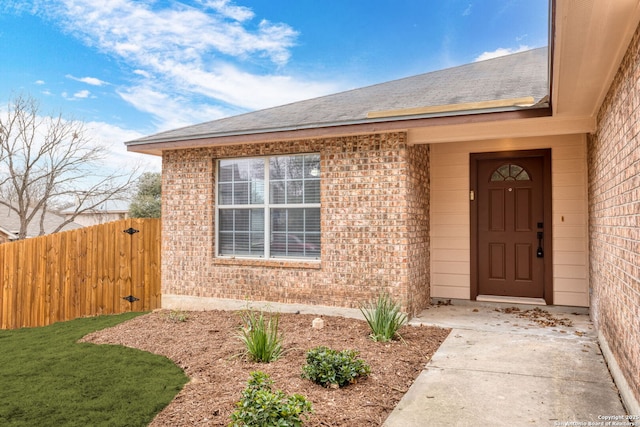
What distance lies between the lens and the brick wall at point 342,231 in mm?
6008

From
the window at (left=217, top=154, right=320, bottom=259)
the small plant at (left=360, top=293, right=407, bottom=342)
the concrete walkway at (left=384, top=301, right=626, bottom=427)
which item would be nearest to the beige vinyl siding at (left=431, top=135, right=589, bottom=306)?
the concrete walkway at (left=384, top=301, right=626, bottom=427)

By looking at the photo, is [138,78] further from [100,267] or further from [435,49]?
[100,267]

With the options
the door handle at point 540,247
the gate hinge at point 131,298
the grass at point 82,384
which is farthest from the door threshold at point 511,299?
the gate hinge at point 131,298

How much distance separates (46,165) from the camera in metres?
19.2

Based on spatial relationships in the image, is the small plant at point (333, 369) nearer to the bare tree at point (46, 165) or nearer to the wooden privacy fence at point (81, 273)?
the wooden privacy fence at point (81, 273)

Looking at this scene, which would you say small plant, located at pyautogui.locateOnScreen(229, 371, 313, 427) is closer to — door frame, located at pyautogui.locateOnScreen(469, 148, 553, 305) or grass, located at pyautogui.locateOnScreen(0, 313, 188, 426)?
grass, located at pyautogui.locateOnScreen(0, 313, 188, 426)

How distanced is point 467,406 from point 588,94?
3.19m

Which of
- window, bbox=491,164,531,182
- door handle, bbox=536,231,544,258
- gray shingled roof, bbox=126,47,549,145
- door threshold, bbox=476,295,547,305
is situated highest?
gray shingled roof, bbox=126,47,549,145

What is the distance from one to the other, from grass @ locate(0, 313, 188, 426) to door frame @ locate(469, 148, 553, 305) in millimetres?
4750

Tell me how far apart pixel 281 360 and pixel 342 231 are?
7.76 feet

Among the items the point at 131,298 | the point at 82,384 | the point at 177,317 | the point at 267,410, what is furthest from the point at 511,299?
the point at 131,298

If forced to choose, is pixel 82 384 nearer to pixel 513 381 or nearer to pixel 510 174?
pixel 513 381

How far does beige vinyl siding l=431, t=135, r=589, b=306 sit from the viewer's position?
645 centimetres

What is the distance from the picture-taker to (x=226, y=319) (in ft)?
21.1
